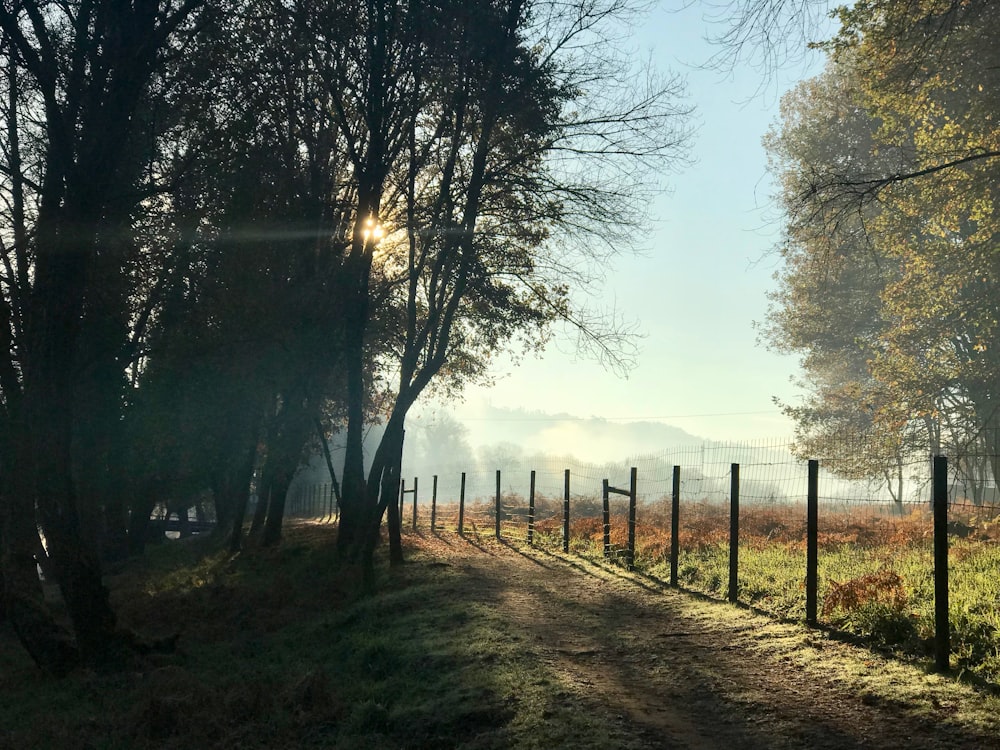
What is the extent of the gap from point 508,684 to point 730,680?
6.21ft

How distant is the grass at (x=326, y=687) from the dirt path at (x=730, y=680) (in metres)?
0.46

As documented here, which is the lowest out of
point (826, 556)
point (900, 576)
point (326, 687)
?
point (326, 687)

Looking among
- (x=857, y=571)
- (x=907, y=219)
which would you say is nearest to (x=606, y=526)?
(x=857, y=571)

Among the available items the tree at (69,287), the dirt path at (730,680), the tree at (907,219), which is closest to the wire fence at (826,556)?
the dirt path at (730,680)

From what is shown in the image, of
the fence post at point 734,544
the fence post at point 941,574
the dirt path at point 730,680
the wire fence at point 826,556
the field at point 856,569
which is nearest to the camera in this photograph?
the dirt path at point 730,680

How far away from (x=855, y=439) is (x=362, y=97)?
75.4 feet

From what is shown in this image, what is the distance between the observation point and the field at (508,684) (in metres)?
6.19

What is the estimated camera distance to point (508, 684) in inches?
297

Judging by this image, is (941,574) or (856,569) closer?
(941,574)

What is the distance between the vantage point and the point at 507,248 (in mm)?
18922

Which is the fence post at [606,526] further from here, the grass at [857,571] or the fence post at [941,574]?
the fence post at [941,574]

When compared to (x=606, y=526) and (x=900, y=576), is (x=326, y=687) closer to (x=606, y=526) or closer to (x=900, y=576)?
(x=900, y=576)

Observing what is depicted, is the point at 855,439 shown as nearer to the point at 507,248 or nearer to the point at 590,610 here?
the point at 507,248

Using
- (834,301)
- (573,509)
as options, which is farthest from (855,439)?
(573,509)
